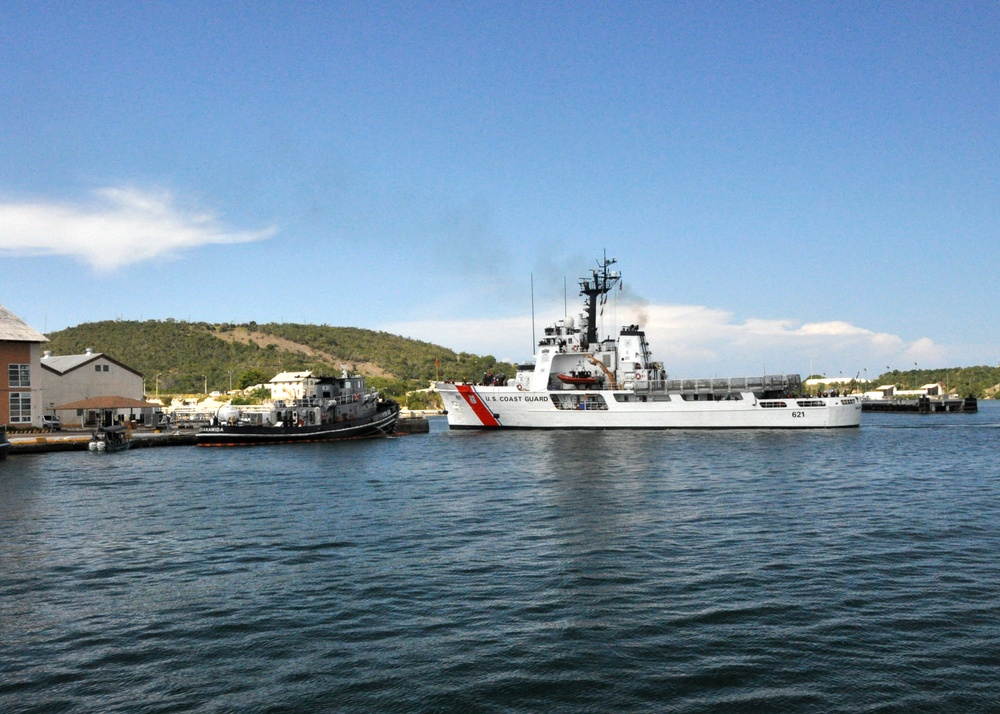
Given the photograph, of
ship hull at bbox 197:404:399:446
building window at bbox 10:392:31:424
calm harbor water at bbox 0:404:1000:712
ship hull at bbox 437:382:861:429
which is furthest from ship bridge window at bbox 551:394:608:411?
building window at bbox 10:392:31:424

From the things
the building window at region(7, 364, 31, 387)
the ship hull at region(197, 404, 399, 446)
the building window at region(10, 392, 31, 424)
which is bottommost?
the ship hull at region(197, 404, 399, 446)

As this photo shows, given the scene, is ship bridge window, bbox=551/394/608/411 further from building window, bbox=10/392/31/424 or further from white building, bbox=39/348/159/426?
building window, bbox=10/392/31/424

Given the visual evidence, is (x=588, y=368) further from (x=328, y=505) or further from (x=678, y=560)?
(x=678, y=560)

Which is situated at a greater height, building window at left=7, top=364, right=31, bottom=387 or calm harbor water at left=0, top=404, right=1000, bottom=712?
building window at left=7, top=364, right=31, bottom=387

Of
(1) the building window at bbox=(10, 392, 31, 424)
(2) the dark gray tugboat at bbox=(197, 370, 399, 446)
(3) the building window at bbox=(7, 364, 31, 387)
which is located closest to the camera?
(3) the building window at bbox=(7, 364, 31, 387)

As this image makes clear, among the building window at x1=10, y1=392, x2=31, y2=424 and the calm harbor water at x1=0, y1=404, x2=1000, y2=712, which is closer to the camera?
the calm harbor water at x1=0, y1=404, x2=1000, y2=712

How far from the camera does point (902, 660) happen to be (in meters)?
11.9

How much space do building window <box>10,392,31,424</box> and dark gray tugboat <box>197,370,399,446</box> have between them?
49.3ft

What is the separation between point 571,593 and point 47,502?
80.7 ft

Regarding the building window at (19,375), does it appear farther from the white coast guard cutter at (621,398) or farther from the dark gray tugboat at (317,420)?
the white coast guard cutter at (621,398)

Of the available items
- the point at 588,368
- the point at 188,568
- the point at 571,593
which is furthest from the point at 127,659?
the point at 588,368

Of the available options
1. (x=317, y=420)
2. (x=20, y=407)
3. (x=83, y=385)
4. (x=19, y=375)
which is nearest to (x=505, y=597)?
(x=317, y=420)

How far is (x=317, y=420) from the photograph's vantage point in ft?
210

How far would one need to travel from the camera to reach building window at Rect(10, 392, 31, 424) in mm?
59644
